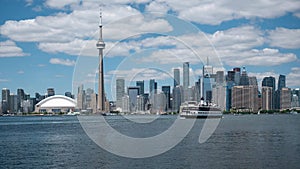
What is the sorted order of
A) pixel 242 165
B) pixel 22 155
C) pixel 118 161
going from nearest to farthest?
pixel 242 165 → pixel 118 161 → pixel 22 155

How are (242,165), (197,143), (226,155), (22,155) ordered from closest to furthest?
1. (242,165)
2. (226,155)
3. (22,155)
4. (197,143)

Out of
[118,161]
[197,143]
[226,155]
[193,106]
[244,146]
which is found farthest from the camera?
[193,106]

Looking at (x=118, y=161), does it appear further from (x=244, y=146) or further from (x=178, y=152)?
(x=244, y=146)

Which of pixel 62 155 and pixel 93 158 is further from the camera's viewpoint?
pixel 62 155

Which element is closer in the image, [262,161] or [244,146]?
[262,161]

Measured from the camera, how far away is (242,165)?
1428 inches

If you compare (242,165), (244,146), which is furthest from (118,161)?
(244,146)

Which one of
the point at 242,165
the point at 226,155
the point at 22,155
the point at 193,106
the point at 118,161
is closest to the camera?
the point at 242,165

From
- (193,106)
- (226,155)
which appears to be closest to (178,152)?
(226,155)

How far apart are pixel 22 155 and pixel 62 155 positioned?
4.63 meters

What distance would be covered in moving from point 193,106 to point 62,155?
89383 mm

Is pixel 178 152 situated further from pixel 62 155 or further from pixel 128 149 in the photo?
pixel 62 155

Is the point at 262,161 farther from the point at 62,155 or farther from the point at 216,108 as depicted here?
the point at 216,108

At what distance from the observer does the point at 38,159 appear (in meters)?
42.4
